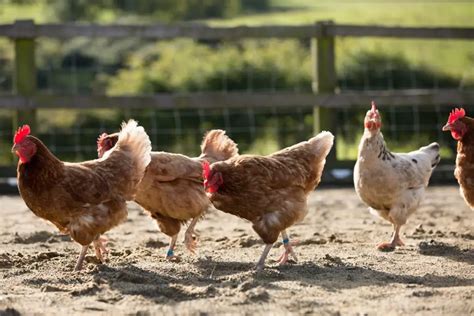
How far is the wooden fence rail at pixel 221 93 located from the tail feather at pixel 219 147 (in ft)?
10.5

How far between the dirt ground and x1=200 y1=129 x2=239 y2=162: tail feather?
744mm

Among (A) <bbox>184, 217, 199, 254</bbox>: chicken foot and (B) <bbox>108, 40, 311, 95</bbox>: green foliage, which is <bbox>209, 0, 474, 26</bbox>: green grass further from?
(A) <bbox>184, 217, 199, 254</bbox>: chicken foot

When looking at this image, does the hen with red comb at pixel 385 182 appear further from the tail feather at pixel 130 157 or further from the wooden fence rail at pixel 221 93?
the wooden fence rail at pixel 221 93

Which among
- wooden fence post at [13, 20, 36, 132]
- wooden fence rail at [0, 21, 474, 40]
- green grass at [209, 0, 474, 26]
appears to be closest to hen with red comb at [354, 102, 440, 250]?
wooden fence rail at [0, 21, 474, 40]

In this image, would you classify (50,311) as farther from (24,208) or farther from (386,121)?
(386,121)

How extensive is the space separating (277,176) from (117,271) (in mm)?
1376

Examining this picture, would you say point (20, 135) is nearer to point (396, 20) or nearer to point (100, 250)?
point (100, 250)

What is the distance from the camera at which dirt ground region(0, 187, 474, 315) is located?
5453 millimetres

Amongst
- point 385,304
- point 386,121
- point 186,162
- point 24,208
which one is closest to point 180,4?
point 386,121

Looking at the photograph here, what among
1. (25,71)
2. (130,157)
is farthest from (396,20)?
(130,157)

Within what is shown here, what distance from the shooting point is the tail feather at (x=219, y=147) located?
7.94 meters

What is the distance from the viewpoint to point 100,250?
717 cm

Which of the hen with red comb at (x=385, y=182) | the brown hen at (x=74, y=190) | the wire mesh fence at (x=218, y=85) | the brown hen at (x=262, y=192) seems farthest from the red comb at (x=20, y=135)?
the wire mesh fence at (x=218, y=85)

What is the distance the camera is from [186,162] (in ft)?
24.8
